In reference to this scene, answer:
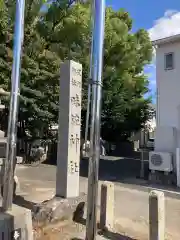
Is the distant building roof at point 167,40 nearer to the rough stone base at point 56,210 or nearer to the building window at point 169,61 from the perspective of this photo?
the building window at point 169,61

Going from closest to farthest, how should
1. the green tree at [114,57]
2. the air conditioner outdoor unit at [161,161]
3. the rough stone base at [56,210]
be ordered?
the rough stone base at [56,210]
the air conditioner outdoor unit at [161,161]
the green tree at [114,57]

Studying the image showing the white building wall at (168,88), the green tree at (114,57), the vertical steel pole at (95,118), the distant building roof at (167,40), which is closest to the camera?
the vertical steel pole at (95,118)

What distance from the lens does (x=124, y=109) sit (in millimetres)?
22406

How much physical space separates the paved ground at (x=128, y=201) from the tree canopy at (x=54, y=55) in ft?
15.3

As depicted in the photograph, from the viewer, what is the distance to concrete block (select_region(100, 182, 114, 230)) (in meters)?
5.87

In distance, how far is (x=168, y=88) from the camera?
12.7m

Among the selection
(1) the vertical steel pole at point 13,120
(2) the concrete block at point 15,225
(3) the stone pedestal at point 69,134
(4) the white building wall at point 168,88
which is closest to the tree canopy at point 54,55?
(4) the white building wall at point 168,88

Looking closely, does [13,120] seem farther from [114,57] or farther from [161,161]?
[114,57]

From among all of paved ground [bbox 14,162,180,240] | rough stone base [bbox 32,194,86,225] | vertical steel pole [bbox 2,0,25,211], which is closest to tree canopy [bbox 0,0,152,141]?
paved ground [bbox 14,162,180,240]

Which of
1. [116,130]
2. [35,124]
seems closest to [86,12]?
[35,124]

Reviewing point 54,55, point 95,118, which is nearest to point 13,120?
point 95,118

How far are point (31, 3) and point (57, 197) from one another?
1424 cm

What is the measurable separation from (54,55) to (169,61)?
727cm

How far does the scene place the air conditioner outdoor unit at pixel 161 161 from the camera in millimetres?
11312
